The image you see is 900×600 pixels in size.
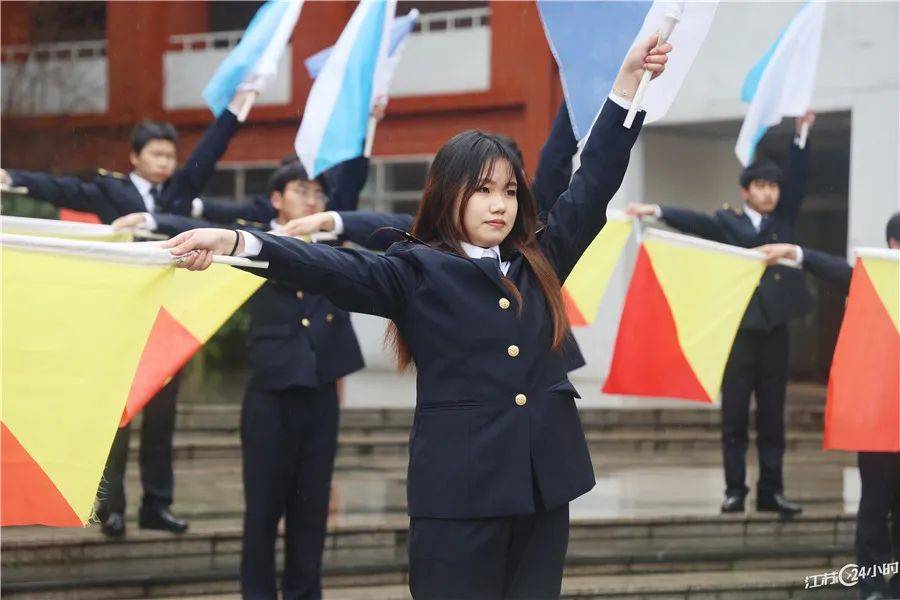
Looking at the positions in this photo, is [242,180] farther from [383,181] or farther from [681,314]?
[681,314]

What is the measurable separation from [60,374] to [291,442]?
1.83 metres

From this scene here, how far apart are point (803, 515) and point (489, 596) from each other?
13.3ft

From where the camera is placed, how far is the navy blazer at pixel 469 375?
3.36 metres

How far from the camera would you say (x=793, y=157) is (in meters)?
→ 7.08

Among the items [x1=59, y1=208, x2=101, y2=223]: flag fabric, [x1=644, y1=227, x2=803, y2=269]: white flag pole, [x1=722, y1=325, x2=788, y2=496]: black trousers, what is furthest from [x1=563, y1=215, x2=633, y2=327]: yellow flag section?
[x1=59, y1=208, x2=101, y2=223]: flag fabric

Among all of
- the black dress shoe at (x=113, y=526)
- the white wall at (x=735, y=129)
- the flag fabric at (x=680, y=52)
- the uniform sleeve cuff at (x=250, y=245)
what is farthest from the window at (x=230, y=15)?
the uniform sleeve cuff at (x=250, y=245)

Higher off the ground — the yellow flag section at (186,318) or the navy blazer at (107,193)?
the navy blazer at (107,193)

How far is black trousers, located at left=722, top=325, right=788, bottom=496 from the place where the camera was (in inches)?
286

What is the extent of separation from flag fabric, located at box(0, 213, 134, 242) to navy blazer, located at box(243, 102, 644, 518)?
6.42ft

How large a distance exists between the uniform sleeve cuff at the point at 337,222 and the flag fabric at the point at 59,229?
3.08ft

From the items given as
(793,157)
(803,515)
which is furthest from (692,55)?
(803,515)

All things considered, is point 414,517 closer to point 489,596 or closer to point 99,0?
point 489,596

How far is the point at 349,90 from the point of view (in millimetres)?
6066

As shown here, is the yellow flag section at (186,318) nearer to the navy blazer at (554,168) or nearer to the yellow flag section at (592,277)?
the navy blazer at (554,168)
